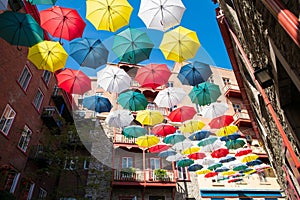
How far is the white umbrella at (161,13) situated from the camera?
6.86 metres

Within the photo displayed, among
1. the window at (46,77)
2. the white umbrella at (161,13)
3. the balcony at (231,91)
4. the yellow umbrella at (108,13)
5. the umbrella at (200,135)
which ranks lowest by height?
the umbrella at (200,135)

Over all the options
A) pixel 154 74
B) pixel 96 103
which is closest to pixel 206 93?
pixel 154 74

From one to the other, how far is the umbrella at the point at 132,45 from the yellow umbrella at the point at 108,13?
0.42 m

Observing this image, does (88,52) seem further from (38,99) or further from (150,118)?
(38,99)

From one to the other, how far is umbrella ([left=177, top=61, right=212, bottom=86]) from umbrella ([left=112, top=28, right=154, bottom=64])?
1.80 meters

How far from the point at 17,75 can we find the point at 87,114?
19.1 ft

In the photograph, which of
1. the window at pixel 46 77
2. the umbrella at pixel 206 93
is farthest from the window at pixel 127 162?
the umbrella at pixel 206 93

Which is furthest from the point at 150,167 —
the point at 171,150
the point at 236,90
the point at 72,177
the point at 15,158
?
the point at 236,90

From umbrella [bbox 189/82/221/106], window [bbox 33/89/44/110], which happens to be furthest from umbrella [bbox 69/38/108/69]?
window [bbox 33/89/44/110]

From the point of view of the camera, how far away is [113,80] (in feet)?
27.6

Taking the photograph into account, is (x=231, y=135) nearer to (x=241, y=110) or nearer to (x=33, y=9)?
(x=241, y=110)

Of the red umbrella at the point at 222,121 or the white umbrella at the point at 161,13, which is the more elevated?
the white umbrella at the point at 161,13

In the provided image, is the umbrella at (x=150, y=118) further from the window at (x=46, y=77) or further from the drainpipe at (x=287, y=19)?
the window at (x=46, y=77)

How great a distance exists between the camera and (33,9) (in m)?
14.7
